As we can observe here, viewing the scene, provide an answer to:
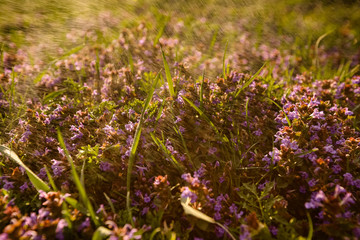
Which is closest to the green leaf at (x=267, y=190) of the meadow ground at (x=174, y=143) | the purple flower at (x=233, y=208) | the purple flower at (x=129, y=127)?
the meadow ground at (x=174, y=143)

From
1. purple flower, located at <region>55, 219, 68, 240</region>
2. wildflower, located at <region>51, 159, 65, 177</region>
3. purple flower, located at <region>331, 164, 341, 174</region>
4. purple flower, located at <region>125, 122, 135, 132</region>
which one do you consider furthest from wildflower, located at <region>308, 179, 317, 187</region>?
wildflower, located at <region>51, 159, 65, 177</region>

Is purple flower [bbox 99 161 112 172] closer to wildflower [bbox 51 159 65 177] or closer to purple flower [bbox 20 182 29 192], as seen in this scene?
wildflower [bbox 51 159 65 177]

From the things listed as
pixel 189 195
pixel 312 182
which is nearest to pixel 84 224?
pixel 189 195

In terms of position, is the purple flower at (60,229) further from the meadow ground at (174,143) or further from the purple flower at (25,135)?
the purple flower at (25,135)

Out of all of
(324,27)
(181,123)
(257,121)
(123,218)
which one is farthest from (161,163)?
(324,27)

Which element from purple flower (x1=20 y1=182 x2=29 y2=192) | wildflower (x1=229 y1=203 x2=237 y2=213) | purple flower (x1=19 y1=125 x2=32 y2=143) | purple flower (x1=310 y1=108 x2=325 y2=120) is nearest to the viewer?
wildflower (x1=229 y1=203 x2=237 y2=213)

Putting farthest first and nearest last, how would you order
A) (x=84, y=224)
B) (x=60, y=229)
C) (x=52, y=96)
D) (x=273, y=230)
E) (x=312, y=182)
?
(x=52, y=96) → (x=312, y=182) → (x=273, y=230) → (x=84, y=224) → (x=60, y=229)

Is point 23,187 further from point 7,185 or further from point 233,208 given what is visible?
point 233,208

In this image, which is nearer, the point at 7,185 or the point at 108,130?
the point at 7,185
